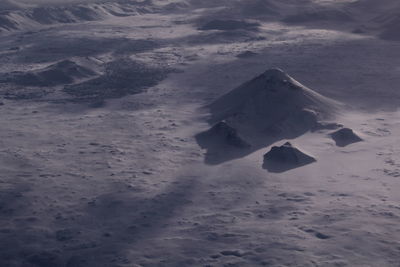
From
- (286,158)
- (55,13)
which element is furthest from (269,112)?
(55,13)

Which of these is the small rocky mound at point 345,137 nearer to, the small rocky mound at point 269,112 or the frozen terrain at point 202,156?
the frozen terrain at point 202,156

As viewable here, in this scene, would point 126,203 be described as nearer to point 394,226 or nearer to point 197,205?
point 197,205

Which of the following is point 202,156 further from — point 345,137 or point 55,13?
point 55,13

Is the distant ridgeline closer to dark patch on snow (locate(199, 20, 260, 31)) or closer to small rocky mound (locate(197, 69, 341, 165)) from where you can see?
dark patch on snow (locate(199, 20, 260, 31))

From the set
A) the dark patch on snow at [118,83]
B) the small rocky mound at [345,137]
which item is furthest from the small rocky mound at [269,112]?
the dark patch on snow at [118,83]

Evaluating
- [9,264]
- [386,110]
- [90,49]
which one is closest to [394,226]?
[9,264]

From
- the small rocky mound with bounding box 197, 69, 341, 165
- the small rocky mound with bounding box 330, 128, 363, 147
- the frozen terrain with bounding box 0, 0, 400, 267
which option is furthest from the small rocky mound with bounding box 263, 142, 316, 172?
the small rocky mound with bounding box 330, 128, 363, 147
